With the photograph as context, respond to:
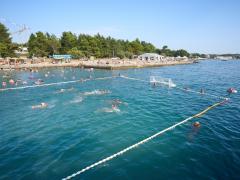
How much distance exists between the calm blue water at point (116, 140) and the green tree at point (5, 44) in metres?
62.6

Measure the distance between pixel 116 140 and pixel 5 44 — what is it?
84063 millimetres

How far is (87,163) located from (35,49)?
96.5 m

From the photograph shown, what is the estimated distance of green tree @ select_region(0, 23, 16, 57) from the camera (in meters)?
84.5

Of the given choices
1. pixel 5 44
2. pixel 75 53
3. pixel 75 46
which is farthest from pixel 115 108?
pixel 75 46

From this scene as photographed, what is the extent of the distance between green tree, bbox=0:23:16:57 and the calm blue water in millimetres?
62614

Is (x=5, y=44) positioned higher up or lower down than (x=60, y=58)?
higher up

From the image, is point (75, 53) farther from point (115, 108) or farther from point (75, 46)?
point (115, 108)

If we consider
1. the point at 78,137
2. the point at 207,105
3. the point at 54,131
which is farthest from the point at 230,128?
the point at 54,131

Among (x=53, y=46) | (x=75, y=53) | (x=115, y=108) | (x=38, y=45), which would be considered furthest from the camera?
(x=75, y=53)

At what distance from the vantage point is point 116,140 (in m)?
18.5


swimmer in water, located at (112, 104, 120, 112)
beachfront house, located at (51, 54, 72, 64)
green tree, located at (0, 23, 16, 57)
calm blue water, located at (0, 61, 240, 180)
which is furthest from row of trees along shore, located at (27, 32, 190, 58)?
swimmer in water, located at (112, 104, 120, 112)

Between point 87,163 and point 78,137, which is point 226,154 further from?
point 78,137

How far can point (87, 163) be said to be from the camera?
1485 cm

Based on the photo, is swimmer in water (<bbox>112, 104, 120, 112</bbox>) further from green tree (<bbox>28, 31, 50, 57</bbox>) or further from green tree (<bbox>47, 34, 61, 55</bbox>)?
green tree (<bbox>47, 34, 61, 55</bbox>)
